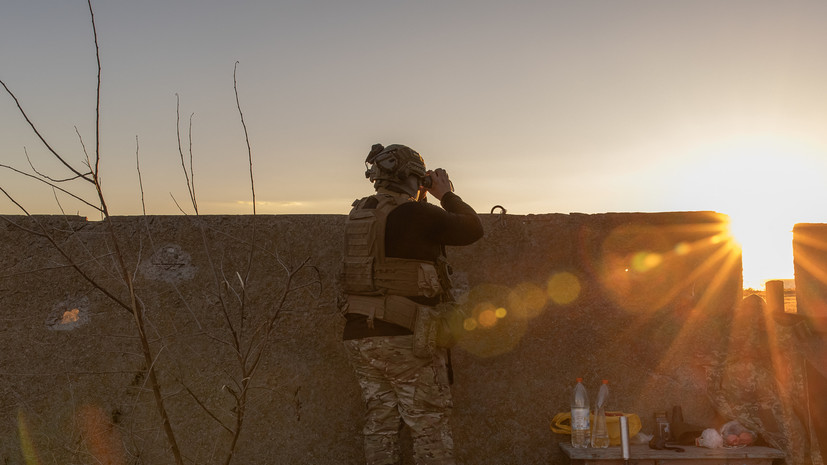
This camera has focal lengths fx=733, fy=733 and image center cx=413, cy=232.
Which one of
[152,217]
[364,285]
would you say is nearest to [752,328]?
[364,285]

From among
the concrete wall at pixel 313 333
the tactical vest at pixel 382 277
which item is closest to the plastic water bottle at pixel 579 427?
the concrete wall at pixel 313 333

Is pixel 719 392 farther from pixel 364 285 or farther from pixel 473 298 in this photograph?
pixel 364 285

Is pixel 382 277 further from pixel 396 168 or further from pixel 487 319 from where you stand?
pixel 487 319

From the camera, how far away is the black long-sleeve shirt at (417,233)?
11.7ft

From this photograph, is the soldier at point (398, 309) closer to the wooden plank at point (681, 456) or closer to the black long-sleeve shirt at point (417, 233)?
the black long-sleeve shirt at point (417, 233)

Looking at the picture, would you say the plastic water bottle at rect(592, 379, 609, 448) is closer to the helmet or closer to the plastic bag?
the plastic bag

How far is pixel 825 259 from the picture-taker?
4.51m

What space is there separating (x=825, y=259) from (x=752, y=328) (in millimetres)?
660

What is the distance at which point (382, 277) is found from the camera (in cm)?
363

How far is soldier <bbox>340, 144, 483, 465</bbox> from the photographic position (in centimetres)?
359

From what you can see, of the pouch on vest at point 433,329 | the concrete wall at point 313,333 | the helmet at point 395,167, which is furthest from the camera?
the concrete wall at point 313,333

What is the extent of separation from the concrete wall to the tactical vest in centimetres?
57

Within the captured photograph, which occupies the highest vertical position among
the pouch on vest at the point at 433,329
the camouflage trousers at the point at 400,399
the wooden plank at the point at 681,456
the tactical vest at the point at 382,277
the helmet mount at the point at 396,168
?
the helmet mount at the point at 396,168

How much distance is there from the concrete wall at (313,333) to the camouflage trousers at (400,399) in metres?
0.56
